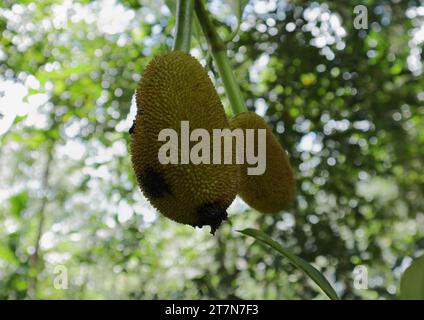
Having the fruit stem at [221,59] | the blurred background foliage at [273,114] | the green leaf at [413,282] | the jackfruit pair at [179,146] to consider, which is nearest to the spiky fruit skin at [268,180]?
the fruit stem at [221,59]

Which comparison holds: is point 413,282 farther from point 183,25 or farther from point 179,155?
point 183,25

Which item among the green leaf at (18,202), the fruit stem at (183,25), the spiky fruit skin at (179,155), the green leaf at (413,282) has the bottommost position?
the green leaf at (413,282)

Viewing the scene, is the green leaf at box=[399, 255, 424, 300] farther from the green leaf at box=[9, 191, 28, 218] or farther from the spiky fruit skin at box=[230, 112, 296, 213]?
the green leaf at box=[9, 191, 28, 218]

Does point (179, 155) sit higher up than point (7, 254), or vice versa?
point (7, 254)

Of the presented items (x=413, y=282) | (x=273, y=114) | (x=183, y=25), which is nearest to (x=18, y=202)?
(x=273, y=114)

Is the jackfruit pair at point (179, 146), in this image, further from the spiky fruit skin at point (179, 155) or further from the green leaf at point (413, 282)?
the green leaf at point (413, 282)
